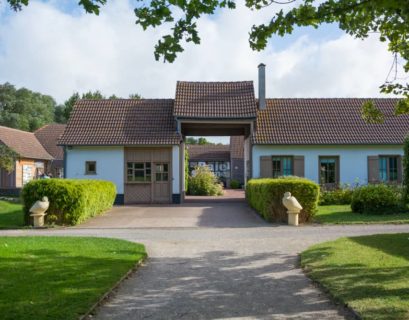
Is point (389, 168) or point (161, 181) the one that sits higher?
point (389, 168)

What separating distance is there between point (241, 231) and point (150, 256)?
15.1 feet

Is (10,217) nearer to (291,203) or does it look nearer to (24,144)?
(291,203)

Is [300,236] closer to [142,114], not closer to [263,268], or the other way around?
[263,268]

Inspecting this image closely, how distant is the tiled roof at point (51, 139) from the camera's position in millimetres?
45625

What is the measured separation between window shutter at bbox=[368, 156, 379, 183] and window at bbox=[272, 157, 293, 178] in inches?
161

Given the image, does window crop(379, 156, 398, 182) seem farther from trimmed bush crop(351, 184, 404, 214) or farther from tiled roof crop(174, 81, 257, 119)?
trimmed bush crop(351, 184, 404, 214)

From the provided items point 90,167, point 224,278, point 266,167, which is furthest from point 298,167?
point 224,278

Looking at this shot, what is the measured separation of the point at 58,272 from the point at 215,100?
20.5m

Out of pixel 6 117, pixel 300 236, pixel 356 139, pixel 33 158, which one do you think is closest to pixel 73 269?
pixel 300 236

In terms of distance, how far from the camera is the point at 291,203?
16.3 metres

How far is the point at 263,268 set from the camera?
9469mm

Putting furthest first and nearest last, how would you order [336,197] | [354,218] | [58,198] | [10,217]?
[336,197]
[10,217]
[354,218]
[58,198]

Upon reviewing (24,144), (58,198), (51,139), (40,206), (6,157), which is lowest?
(40,206)

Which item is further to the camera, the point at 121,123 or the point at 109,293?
the point at 121,123
